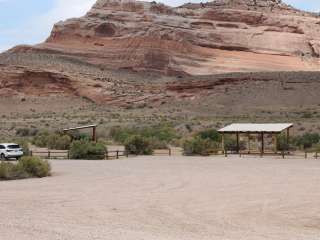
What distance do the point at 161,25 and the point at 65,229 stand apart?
80072 mm

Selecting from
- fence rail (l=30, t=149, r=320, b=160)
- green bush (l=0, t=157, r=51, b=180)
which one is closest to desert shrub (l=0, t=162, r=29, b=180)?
green bush (l=0, t=157, r=51, b=180)

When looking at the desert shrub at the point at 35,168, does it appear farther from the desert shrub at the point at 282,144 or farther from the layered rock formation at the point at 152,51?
the layered rock formation at the point at 152,51

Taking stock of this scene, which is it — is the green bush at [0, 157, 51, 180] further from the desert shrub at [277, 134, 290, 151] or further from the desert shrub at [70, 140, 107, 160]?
the desert shrub at [277, 134, 290, 151]

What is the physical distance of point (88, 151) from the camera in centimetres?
3756

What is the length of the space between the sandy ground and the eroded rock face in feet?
200

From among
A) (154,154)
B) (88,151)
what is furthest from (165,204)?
(154,154)

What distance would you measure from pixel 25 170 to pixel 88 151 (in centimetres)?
1127

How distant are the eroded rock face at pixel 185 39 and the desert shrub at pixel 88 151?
50029 millimetres

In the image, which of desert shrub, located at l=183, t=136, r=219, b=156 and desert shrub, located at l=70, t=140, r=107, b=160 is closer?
Answer: desert shrub, located at l=70, t=140, r=107, b=160

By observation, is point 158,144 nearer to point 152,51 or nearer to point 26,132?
point 26,132

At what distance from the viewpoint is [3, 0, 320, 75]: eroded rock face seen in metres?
89.9

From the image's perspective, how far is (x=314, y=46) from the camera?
329ft

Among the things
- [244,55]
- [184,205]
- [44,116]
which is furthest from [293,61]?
[184,205]

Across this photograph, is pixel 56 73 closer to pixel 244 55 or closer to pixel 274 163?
pixel 244 55
